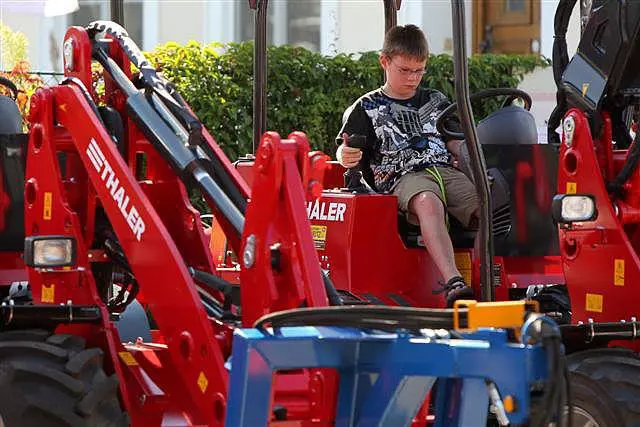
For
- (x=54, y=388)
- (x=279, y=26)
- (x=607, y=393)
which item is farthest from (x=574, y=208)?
(x=279, y=26)

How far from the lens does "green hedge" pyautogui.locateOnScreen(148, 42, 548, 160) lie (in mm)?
11523

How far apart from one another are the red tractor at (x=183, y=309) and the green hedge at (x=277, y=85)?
14.7 feet

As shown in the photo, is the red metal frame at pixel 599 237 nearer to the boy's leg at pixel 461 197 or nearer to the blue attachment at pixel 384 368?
the boy's leg at pixel 461 197

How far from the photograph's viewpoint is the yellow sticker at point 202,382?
551 centimetres

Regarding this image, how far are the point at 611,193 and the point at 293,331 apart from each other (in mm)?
2424

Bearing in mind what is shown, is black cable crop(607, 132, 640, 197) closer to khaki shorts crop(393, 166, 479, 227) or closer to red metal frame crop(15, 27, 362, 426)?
khaki shorts crop(393, 166, 479, 227)

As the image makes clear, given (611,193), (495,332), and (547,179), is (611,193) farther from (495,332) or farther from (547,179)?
(495,332)

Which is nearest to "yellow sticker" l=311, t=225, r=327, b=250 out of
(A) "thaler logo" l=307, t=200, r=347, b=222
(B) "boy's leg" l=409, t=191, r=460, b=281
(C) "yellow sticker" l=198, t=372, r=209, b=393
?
(A) "thaler logo" l=307, t=200, r=347, b=222

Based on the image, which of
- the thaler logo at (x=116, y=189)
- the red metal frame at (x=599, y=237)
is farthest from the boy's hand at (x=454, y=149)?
the thaler logo at (x=116, y=189)

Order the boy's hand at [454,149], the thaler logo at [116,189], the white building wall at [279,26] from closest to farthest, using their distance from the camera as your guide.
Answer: the thaler logo at [116,189]
the boy's hand at [454,149]
the white building wall at [279,26]

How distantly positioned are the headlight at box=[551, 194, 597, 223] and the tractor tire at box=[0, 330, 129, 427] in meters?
2.13

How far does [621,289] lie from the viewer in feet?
21.8

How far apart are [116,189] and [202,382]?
0.87 metres

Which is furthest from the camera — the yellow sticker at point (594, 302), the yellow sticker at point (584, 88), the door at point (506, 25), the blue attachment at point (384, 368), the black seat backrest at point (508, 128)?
the door at point (506, 25)
